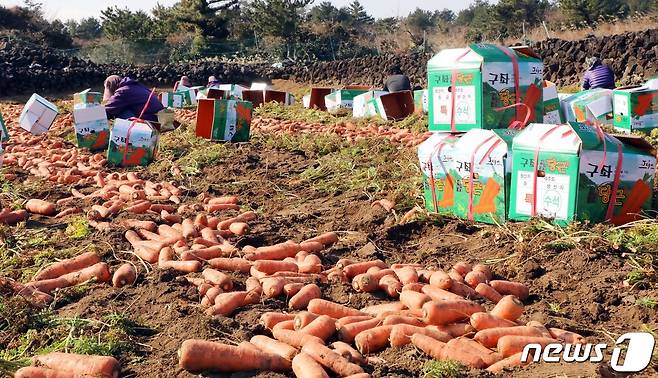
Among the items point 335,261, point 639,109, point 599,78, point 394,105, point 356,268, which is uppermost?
point 599,78

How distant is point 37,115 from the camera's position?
12422 millimetres

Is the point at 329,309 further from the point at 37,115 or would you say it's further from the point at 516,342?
the point at 37,115

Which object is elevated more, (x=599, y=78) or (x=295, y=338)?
(x=599, y=78)

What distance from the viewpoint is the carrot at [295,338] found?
3484 mm

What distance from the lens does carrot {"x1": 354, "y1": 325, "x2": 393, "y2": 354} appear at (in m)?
3.55

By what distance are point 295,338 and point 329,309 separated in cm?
45

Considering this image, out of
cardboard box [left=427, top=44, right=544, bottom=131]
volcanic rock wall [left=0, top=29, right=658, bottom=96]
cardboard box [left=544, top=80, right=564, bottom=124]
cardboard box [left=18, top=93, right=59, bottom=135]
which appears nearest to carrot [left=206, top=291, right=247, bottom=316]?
cardboard box [left=427, top=44, right=544, bottom=131]

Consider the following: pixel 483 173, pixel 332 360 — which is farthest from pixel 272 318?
pixel 483 173

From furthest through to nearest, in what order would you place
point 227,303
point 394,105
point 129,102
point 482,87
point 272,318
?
point 394,105 → point 129,102 → point 482,87 → point 227,303 → point 272,318

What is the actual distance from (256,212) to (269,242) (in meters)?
1.18

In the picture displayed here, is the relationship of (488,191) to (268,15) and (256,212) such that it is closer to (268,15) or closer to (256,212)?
(256,212)

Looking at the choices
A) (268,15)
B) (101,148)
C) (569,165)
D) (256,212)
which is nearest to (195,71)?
(268,15)

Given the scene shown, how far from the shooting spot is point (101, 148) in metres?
10.9

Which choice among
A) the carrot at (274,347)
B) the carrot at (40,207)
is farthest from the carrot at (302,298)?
the carrot at (40,207)
